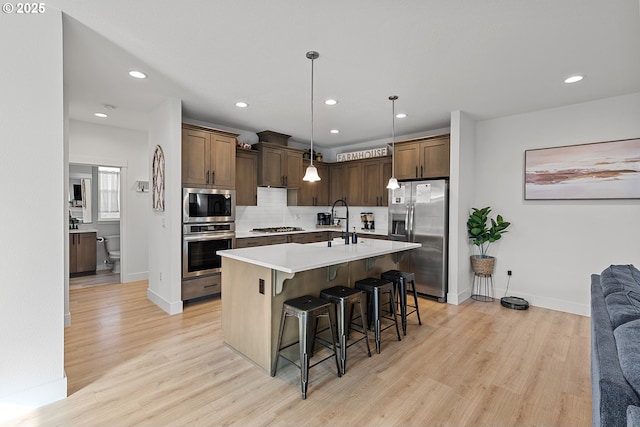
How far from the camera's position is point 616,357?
3.73 feet

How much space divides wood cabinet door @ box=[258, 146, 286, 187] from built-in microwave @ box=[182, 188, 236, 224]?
87 centimetres

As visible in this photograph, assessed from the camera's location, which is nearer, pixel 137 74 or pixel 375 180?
pixel 137 74

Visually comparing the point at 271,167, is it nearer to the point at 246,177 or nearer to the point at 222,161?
the point at 246,177

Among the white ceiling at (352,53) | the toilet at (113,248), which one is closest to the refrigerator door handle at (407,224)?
the white ceiling at (352,53)

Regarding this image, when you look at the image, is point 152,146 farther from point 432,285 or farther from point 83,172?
point 432,285

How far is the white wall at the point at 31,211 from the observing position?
1946 millimetres

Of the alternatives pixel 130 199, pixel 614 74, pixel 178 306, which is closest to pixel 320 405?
→ pixel 178 306

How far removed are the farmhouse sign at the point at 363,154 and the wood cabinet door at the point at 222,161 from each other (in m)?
2.52

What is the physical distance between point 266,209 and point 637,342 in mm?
5241

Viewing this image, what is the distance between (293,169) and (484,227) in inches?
130

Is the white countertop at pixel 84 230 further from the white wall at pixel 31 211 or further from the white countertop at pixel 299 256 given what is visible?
the white countertop at pixel 299 256

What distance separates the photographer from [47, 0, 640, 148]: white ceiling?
2.11 meters

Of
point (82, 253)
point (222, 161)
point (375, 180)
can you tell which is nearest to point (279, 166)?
point (222, 161)

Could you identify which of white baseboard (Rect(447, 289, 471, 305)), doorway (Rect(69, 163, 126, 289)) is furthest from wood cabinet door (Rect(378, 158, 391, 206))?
doorway (Rect(69, 163, 126, 289))
